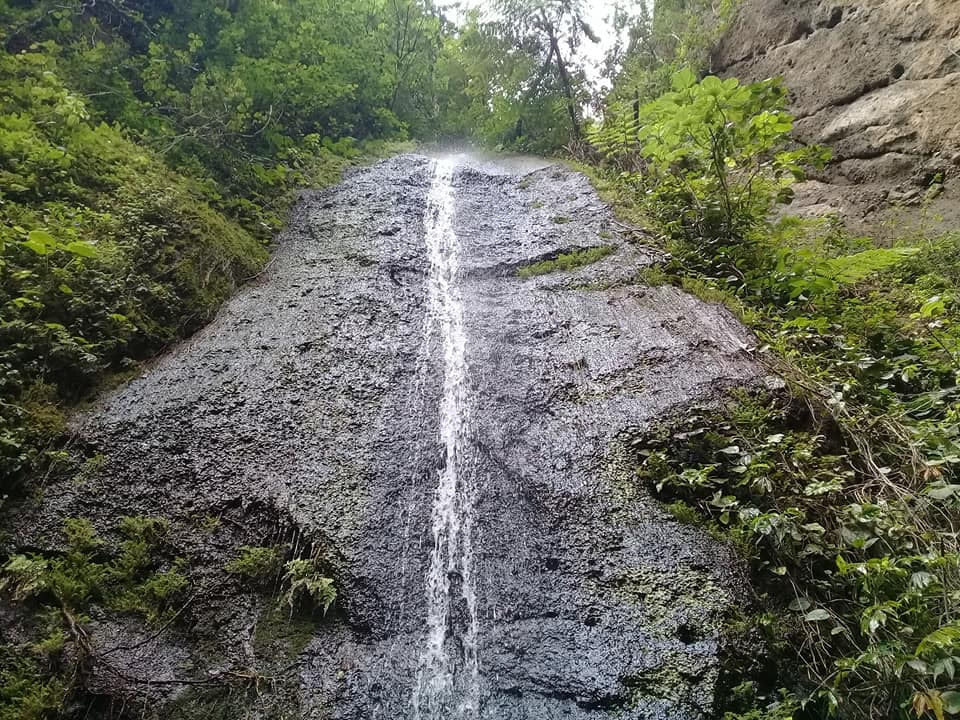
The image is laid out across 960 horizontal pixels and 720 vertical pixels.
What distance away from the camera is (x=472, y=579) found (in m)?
3.35

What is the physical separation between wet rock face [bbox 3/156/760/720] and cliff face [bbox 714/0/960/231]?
2.25 metres

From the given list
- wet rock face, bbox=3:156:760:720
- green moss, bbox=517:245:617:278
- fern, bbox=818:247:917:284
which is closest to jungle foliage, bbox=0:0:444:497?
wet rock face, bbox=3:156:760:720

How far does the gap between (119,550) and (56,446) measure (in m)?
0.96

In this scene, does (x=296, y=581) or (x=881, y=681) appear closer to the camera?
(x=881, y=681)

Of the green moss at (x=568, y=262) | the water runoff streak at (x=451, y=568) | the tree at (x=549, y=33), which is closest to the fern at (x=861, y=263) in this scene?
the green moss at (x=568, y=262)

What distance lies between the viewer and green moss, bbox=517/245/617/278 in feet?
19.3

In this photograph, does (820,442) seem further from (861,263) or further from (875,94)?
(875,94)

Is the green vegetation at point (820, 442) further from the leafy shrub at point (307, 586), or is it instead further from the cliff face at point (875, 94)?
the leafy shrub at point (307, 586)

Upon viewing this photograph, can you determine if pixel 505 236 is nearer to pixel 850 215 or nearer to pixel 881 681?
pixel 850 215

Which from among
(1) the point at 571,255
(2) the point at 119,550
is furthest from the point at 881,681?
(1) the point at 571,255

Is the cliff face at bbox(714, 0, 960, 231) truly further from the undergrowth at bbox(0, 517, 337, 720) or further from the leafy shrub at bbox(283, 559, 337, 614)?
the undergrowth at bbox(0, 517, 337, 720)

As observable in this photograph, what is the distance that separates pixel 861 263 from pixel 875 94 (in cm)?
300

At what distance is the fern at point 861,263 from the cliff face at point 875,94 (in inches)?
53.3

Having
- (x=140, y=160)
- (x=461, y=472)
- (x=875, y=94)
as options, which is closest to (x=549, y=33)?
(x=875, y=94)
